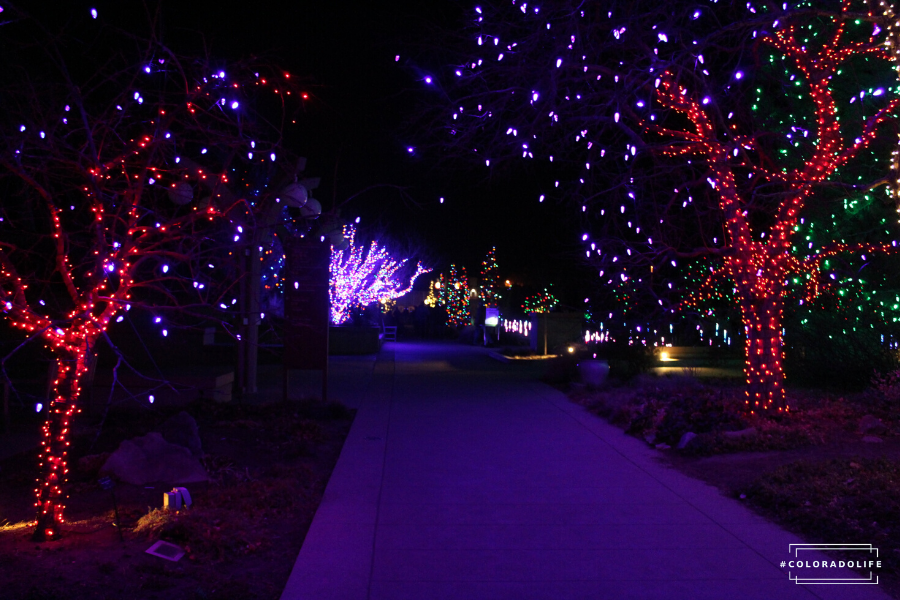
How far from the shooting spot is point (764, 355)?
33.9 ft

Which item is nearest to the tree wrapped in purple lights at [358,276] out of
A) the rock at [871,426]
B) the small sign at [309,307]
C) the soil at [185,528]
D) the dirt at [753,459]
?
the small sign at [309,307]

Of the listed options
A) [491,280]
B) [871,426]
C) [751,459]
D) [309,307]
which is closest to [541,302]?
[491,280]

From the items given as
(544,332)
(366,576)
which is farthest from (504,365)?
(366,576)

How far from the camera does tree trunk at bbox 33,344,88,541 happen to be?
543 centimetres

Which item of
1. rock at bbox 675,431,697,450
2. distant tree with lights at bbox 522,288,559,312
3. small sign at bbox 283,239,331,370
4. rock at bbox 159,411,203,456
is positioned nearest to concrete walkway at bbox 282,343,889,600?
rock at bbox 675,431,697,450

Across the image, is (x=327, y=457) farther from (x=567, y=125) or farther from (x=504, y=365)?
(x=504, y=365)

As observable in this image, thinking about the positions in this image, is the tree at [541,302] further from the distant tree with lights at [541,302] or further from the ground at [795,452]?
the ground at [795,452]

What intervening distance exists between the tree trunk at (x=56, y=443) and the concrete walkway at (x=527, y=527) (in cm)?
191

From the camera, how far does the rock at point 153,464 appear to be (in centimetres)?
716

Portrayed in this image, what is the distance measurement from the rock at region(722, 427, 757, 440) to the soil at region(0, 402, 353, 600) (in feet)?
15.8

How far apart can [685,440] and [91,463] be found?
22.1 ft

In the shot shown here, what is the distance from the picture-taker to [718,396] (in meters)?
11.7

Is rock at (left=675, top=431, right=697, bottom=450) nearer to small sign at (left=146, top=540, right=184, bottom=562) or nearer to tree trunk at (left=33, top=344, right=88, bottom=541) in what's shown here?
small sign at (left=146, top=540, right=184, bottom=562)

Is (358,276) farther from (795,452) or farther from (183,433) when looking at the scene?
(795,452)
